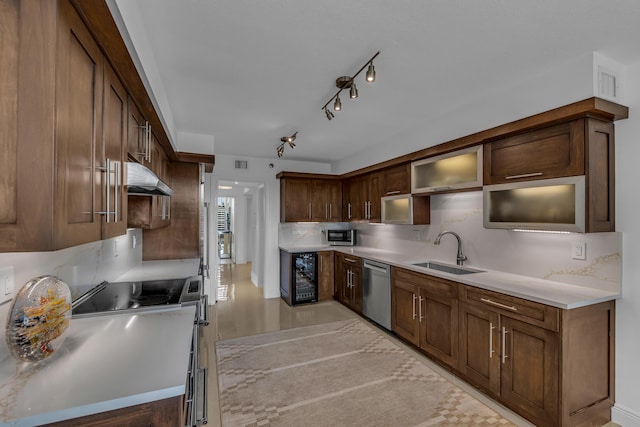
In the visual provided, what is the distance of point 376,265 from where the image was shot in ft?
12.7

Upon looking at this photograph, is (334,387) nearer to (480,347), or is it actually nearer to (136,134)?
(480,347)

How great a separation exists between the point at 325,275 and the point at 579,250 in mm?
3437

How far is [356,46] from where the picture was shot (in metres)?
1.89

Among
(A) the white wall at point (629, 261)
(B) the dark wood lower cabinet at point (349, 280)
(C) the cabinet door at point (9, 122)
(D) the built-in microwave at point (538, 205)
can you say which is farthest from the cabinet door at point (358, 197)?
(C) the cabinet door at point (9, 122)

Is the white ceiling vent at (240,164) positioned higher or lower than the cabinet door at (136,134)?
higher

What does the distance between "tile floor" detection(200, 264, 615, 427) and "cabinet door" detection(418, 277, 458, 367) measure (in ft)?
0.52

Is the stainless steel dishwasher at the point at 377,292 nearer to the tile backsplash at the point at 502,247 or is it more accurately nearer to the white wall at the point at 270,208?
the tile backsplash at the point at 502,247

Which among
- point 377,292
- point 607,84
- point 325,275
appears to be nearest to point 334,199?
point 325,275

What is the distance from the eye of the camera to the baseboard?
6.60ft

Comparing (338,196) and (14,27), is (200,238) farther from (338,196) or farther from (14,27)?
(14,27)

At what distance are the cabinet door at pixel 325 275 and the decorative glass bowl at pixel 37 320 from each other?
392 centimetres

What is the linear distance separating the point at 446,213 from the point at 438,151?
840 mm

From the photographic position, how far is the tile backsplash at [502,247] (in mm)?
2172

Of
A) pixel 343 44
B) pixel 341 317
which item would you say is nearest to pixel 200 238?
pixel 341 317
